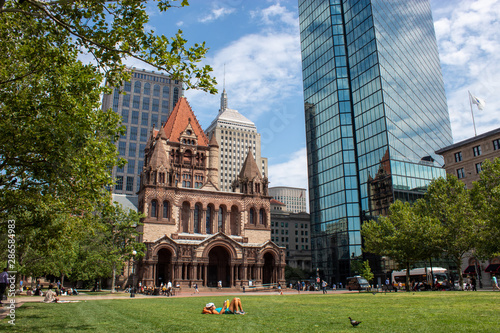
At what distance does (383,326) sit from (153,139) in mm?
72247

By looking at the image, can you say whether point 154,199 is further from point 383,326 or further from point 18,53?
point 383,326

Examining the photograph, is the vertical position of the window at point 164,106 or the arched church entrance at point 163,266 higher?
the window at point 164,106

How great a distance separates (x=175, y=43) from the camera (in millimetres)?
12398

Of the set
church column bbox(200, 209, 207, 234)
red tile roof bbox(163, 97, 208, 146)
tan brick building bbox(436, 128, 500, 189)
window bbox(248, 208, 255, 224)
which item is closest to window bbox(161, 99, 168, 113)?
red tile roof bbox(163, 97, 208, 146)

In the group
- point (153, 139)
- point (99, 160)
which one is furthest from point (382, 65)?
point (99, 160)

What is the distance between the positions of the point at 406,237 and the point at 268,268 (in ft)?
79.7

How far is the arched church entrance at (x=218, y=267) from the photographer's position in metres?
57.2

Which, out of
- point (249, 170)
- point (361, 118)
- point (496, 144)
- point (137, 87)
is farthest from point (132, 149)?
point (496, 144)

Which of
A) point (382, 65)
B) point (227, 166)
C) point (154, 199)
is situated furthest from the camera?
point (227, 166)

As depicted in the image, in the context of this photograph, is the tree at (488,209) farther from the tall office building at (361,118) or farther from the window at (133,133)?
the window at (133,133)

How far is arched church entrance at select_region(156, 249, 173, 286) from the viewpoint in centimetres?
5438

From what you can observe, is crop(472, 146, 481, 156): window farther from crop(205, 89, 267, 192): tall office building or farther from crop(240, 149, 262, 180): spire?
crop(205, 89, 267, 192): tall office building

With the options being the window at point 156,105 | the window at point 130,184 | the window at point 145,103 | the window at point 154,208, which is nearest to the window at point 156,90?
the window at point 156,105

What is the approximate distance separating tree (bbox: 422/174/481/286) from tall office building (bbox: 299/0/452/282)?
20.4 m
